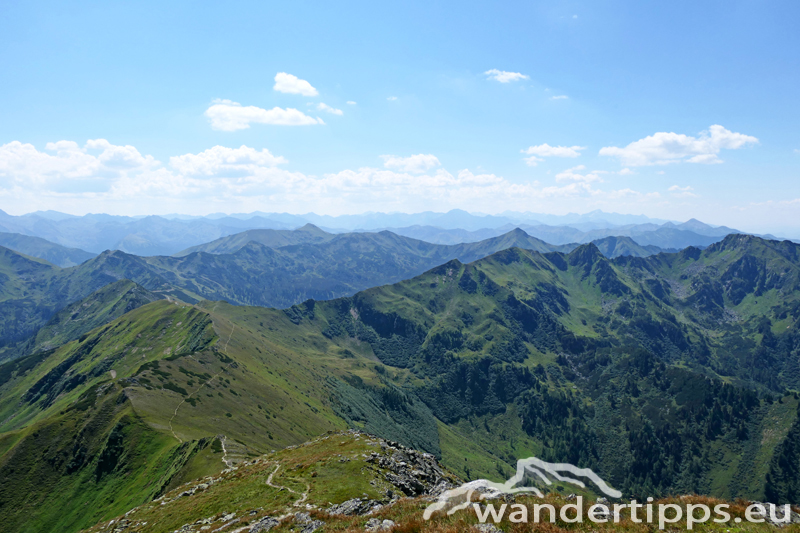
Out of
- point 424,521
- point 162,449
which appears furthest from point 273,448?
point 424,521

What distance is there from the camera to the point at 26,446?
400ft

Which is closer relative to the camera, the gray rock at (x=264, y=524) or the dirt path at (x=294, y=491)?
the gray rock at (x=264, y=524)

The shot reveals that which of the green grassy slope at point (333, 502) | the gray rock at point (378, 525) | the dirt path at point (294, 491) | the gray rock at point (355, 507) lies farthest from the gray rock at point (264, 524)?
the gray rock at point (378, 525)

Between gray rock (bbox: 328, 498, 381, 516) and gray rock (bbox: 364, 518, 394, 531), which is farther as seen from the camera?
gray rock (bbox: 328, 498, 381, 516)

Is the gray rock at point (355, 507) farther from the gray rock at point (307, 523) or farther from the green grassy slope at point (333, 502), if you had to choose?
the gray rock at point (307, 523)

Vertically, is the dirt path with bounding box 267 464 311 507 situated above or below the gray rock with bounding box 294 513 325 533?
below

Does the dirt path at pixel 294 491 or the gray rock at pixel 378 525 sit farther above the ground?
the gray rock at pixel 378 525

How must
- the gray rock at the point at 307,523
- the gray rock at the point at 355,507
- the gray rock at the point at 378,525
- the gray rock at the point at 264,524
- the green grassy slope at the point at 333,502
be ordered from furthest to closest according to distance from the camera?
1. the gray rock at the point at 355,507
2. the gray rock at the point at 264,524
3. the gray rock at the point at 307,523
4. the gray rock at the point at 378,525
5. the green grassy slope at the point at 333,502

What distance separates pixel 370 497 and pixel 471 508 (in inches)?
967

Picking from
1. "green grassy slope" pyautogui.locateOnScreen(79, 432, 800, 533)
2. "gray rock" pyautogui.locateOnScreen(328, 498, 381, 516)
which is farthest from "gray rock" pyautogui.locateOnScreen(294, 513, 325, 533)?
"gray rock" pyautogui.locateOnScreen(328, 498, 381, 516)

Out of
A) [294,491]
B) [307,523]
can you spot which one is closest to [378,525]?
[307,523]

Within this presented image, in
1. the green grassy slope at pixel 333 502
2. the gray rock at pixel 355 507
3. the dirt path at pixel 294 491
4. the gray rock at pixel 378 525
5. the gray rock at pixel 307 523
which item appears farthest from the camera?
the dirt path at pixel 294 491

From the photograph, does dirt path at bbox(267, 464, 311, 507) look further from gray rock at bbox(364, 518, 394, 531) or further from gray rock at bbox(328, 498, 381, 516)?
gray rock at bbox(364, 518, 394, 531)

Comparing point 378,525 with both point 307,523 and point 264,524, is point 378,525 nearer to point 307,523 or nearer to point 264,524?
point 307,523
